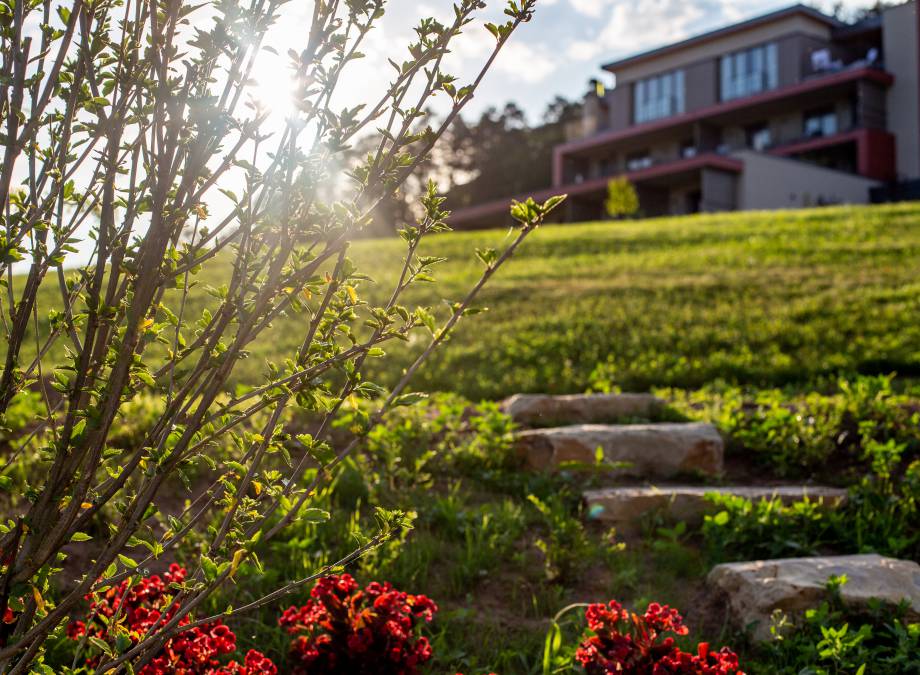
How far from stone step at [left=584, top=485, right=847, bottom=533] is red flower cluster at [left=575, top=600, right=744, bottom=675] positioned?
1.59m

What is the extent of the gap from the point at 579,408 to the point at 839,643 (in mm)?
3073

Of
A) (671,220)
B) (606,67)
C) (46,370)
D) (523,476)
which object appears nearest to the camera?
(523,476)

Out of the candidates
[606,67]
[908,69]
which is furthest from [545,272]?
[606,67]

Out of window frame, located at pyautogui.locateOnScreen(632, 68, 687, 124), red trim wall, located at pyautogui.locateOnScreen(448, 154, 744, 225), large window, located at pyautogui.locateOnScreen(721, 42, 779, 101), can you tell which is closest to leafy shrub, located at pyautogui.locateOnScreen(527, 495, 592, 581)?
red trim wall, located at pyautogui.locateOnScreen(448, 154, 744, 225)

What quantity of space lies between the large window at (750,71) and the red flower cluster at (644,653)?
107 ft

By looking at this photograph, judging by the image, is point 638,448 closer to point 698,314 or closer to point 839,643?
point 839,643

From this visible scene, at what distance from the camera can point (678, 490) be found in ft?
14.8

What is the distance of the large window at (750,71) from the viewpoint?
31.8 metres

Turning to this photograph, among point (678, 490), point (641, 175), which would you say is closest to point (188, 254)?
point (678, 490)

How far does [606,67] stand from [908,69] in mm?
12187

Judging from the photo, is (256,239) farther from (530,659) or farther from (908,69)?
(908,69)

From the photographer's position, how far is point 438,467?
490cm

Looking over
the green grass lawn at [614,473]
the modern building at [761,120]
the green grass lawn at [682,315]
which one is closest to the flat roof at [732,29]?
the modern building at [761,120]

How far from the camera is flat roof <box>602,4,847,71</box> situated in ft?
102
